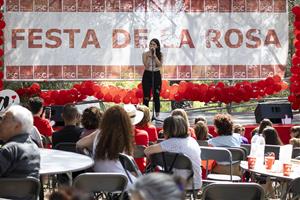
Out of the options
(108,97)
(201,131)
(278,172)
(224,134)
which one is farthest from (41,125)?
(108,97)

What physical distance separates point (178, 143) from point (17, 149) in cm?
175

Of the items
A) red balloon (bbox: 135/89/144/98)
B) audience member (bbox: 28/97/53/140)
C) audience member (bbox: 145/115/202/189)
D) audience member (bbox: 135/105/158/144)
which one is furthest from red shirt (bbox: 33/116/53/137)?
red balloon (bbox: 135/89/144/98)

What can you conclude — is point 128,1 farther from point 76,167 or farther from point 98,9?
point 76,167

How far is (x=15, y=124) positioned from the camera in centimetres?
525

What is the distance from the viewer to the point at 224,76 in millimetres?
14023

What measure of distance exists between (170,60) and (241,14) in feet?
5.30

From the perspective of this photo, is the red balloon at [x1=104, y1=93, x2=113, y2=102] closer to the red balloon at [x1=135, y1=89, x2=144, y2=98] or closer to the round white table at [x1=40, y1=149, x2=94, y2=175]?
the red balloon at [x1=135, y1=89, x2=144, y2=98]

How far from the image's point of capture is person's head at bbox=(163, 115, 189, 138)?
6.43m

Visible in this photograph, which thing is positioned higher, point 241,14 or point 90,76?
point 241,14

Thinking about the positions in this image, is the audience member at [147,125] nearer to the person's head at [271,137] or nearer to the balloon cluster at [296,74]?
the person's head at [271,137]

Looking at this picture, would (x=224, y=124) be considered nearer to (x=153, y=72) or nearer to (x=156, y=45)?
(x=156, y=45)

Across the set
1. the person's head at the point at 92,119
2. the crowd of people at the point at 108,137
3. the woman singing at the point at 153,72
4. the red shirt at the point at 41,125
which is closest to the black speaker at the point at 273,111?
the woman singing at the point at 153,72

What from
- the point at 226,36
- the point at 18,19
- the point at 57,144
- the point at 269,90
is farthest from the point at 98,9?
the point at 57,144

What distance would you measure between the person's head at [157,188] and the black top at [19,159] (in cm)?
→ 271
